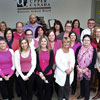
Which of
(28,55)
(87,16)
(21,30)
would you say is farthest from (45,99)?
(87,16)

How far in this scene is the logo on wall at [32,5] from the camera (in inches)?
219

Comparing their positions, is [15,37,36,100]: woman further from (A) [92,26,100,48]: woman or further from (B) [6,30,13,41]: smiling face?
(A) [92,26,100,48]: woman

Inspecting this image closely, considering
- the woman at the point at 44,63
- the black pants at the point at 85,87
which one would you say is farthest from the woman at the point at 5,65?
the black pants at the point at 85,87

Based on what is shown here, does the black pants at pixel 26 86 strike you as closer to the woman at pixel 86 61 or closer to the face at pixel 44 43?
the face at pixel 44 43

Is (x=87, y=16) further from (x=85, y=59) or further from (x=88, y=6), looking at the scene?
(x=85, y=59)

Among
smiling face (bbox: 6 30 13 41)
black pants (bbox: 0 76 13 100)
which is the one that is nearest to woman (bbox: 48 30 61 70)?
smiling face (bbox: 6 30 13 41)

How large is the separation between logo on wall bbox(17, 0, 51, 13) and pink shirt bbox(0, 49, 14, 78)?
10.7 feet

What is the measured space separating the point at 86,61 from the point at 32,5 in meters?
3.63

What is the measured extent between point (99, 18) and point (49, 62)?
3.70 meters

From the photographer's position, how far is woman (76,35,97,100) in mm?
2758

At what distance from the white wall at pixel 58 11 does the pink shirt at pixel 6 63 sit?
10.5 ft

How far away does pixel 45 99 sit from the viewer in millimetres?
2861

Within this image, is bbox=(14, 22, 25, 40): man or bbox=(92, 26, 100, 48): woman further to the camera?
bbox=(14, 22, 25, 40): man

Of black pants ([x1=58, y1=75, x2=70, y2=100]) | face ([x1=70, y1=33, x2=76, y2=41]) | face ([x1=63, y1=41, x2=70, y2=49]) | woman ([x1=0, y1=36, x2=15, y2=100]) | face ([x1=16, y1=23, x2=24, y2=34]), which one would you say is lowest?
black pants ([x1=58, y1=75, x2=70, y2=100])
